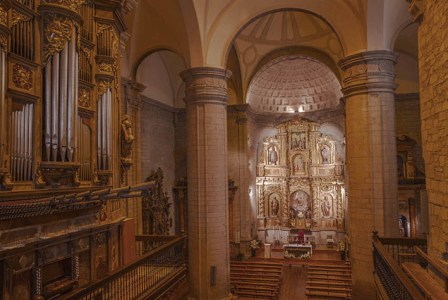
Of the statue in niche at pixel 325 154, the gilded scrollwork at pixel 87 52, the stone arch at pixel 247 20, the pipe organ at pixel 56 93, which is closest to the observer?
the pipe organ at pixel 56 93

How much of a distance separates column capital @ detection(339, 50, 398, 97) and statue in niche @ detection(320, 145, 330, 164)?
11.2 meters

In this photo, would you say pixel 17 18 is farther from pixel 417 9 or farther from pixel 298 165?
pixel 298 165

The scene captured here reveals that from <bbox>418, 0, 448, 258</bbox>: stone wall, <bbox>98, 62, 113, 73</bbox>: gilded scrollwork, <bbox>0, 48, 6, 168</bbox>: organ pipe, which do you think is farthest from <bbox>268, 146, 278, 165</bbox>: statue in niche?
<bbox>0, 48, 6, 168</bbox>: organ pipe

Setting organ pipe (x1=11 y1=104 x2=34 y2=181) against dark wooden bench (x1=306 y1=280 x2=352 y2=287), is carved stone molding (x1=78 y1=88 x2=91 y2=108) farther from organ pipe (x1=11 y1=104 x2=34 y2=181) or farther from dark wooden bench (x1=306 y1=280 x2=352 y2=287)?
dark wooden bench (x1=306 y1=280 x2=352 y2=287)

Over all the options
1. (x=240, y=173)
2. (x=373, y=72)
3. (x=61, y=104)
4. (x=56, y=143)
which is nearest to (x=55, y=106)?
(x=61, y=104)

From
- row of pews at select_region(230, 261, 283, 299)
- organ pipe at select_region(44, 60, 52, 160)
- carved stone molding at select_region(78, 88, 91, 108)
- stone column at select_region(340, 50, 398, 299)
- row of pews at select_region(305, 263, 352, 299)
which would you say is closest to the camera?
organ pipe at select_region(44, 60, 52, 160)

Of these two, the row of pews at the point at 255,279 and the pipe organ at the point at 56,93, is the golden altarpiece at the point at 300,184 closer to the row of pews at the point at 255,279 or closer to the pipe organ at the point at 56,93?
A: the row of pews at the point at 255,279

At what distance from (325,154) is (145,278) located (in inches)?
646

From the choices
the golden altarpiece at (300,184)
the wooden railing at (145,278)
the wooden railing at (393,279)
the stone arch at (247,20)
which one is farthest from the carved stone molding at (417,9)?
the golden altarpiece at (300,184)

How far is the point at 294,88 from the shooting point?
22016mm

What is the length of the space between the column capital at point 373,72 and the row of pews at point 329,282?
777cm

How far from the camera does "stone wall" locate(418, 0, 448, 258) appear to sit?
16.0ft

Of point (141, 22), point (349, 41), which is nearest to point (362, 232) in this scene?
point (349, 41)

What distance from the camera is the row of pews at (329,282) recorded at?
13.7m
